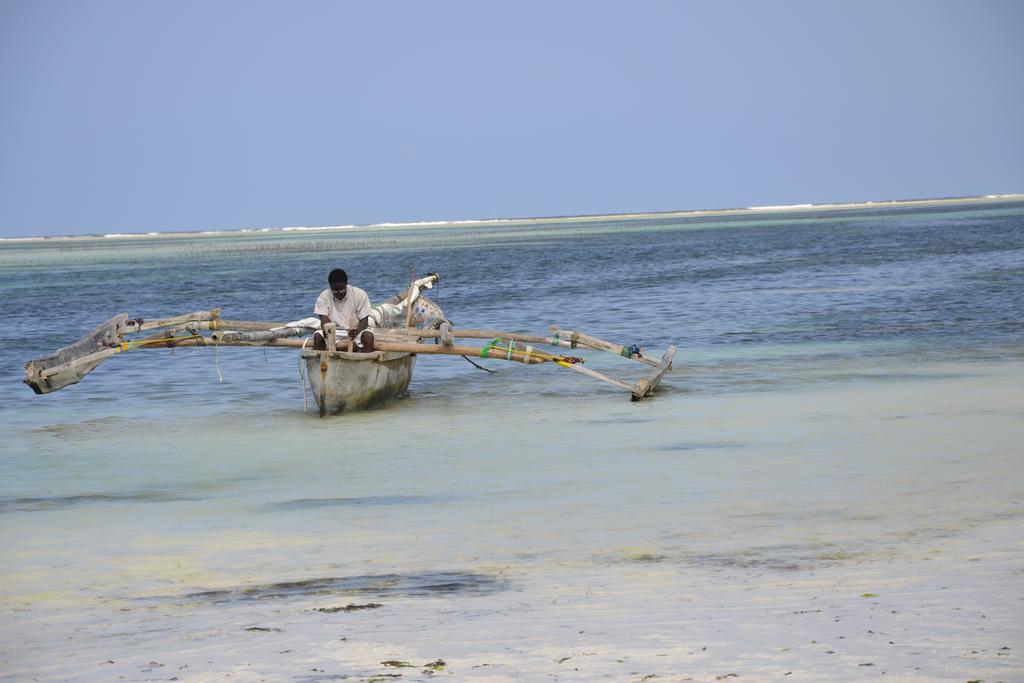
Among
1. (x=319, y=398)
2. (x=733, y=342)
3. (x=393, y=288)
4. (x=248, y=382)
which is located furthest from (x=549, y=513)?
(x=393, y=288)

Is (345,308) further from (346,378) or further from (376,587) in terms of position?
(376,587)

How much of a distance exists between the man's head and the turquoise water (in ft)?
3.95

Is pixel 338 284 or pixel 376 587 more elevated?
pixel 338 284

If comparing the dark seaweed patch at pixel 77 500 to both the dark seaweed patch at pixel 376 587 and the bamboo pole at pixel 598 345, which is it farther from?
the bamboo pole at pixel 598 345

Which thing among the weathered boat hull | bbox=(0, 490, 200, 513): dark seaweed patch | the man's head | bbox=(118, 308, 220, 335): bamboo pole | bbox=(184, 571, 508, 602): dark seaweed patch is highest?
the man's head

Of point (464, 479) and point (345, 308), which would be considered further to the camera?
point (345, 308)

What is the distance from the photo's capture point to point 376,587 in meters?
5.61

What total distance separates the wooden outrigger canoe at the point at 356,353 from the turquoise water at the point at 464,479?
1.11 feet

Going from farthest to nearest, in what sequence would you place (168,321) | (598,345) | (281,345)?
1. (168,321)
2. (598,345)
3. (281,345)

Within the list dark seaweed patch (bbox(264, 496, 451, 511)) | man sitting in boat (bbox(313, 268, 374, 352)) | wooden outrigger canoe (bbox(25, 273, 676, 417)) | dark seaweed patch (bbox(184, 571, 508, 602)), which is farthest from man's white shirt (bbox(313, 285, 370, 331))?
dark seaweed patch (bbox(184, 571, 508, 602))

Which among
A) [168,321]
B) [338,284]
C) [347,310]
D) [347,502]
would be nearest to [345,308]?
[347,310]

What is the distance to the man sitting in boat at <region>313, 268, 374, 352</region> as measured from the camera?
1152cm

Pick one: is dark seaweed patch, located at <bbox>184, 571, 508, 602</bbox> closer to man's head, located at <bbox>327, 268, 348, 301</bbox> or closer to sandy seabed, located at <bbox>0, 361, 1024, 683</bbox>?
sandy seabed, located at <bbox>0, 361, 1024, 683</bbox>

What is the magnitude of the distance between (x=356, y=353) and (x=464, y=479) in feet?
10.7
